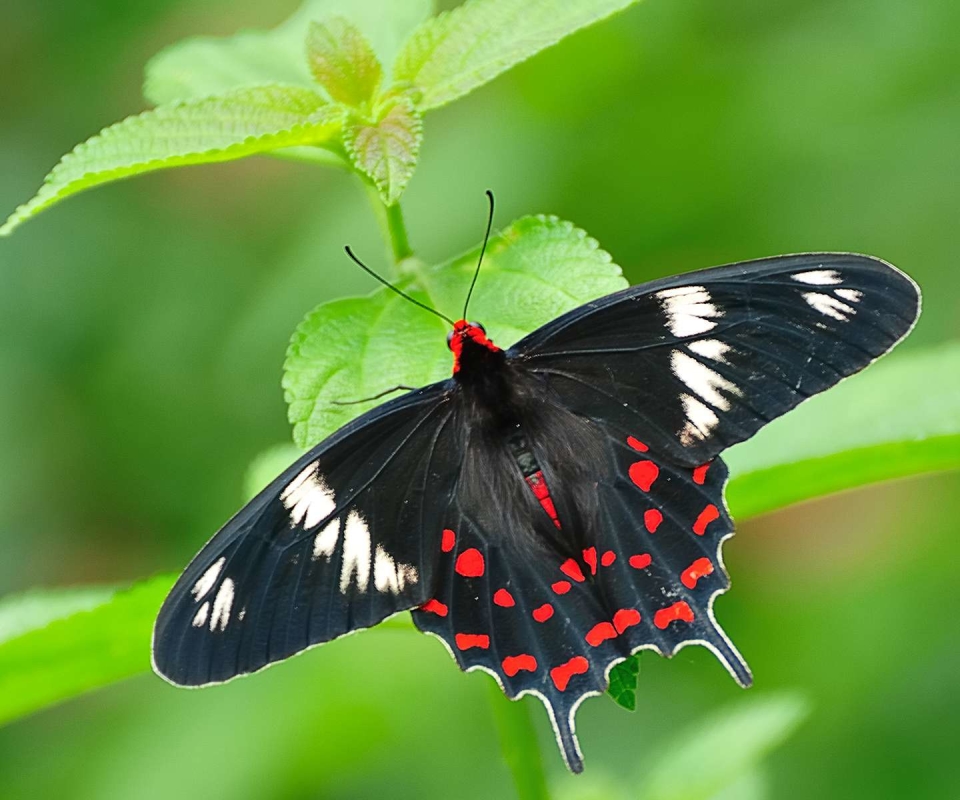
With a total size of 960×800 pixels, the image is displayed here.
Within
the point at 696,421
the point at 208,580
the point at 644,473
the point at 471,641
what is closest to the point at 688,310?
the point at 696,421

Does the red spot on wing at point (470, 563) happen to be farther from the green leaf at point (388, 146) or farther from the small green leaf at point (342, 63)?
the small green leaf at point (342, 63)

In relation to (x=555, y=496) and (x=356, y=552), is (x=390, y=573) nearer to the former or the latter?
(x=356, y=552)

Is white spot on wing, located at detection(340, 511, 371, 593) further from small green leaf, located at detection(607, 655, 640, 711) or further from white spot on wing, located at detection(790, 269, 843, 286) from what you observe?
white spot on wing, located at detection(790, 269, 843, 286)

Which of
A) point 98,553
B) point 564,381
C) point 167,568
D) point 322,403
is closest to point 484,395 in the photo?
point 564,381

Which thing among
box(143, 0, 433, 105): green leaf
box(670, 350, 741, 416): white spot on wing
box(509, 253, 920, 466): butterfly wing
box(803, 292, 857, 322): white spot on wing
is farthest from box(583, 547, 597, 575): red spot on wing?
box(143, 0, 433, 105): green leaf

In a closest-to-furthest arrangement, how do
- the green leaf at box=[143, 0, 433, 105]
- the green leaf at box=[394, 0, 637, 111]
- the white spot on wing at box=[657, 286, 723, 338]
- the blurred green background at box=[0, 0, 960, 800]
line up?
1. the green leaf at box=[394, 0, 637, 111]
2. the white spot on wing at box=[657, 286, 723, 338]
3. the green leaf at box=[143, 0, 433, 105]
4. the blurred green background at box=[0, 0, 960, 800]

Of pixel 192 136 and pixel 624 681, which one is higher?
pixel 192 136

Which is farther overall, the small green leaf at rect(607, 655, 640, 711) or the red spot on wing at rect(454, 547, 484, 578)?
the red spot on wing at rect(454, 547, 484, 578)
